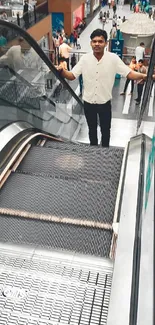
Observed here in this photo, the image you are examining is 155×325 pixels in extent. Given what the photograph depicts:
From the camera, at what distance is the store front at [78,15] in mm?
24156

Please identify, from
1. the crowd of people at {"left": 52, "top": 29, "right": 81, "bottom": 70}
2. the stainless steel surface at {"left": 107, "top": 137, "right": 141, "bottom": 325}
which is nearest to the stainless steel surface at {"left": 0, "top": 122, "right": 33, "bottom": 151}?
the stainless steel surface at {"left": 107, "top": 137, "right": 141, "bottom": 325}

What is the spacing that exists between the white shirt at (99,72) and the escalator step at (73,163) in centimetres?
102

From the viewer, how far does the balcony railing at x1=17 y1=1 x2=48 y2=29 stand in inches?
664

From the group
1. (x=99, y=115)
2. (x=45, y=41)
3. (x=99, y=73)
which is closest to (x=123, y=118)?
(x=99, y=115)

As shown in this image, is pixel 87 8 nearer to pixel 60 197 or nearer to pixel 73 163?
pixel 73 163

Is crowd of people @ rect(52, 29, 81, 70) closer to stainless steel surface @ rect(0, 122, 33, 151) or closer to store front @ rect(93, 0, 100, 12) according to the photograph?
stainless steel surface @ rect(0, 122, 33, 151)

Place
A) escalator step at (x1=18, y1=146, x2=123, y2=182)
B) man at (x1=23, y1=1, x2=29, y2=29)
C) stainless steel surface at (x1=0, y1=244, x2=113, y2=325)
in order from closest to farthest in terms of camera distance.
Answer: stainless steel surface at (x1=0, y1=244, x2=113, y2=325), escalator step at (x1=18, y1=146, x2=123, y2=182), man at (x1=23, y1=1, x2=29, y2=29)

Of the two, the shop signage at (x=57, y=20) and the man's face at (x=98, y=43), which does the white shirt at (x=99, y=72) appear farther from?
the shop signage at (x=57, y=20)

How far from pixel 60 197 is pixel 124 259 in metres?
1.18

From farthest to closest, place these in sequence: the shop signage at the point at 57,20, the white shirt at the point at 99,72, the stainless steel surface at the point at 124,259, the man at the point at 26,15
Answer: the shop signage at the point at 57,20 → the man at the point at 26,15 → the white shirt at the point at 99,72 → the stainless steel surface at the point at 124,259

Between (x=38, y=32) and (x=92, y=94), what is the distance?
14830 mm

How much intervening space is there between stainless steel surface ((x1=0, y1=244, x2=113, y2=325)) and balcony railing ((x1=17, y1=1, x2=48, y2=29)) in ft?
51.6

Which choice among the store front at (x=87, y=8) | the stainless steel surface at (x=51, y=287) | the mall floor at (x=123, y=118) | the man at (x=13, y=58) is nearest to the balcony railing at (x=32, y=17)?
the mall floor at (x=123, y=118)

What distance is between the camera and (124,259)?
1835mm
